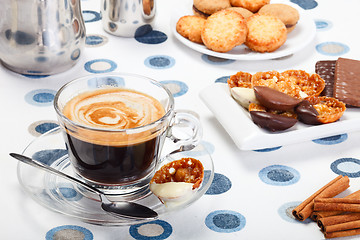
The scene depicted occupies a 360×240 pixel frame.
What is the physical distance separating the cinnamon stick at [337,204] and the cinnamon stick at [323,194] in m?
0.02

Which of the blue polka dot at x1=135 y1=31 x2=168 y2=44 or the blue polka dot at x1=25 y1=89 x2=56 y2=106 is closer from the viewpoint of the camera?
the blue polka dot at x1=25 y1=89 x2=56 y2=106

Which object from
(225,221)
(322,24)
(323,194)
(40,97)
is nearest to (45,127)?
(40,97)

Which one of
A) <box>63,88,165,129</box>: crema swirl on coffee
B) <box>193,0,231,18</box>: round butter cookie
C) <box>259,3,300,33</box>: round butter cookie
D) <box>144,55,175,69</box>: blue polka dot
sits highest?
<box>63,88,165,129</box>: crema swirl on coffee

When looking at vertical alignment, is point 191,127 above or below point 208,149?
above

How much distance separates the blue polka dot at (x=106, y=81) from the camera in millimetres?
1069

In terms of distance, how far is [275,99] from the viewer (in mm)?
1126

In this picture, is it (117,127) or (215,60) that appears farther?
(215,60)

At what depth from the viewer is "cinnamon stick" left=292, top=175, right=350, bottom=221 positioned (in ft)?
3.14

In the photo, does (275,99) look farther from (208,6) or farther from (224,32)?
(208,6)

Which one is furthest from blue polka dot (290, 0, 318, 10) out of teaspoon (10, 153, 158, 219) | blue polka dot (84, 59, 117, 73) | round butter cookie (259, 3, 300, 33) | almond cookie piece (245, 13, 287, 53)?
teaspoon (10, 153, 158, 219)

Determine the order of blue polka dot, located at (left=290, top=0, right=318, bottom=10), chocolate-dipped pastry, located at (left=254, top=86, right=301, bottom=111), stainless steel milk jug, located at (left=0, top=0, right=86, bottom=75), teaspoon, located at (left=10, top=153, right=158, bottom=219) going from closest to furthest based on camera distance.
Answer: teaspoon, located at (left=10, top=153, right=158, bottom=219) < chocolate-dipped pastry, located at (left=254, top=86, right=301, bottom=111) < stainless steel milk jug, located at (left=0, top=0, right=86, bottom=75) < blue polka dot, located at (left=290, top=0, right=318, bottom=10)

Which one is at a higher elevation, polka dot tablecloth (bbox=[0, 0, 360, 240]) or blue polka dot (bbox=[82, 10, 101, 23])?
polka dot tablecloth (bbox=[0, 0, 360, 240])

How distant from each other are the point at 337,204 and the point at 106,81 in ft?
1.57

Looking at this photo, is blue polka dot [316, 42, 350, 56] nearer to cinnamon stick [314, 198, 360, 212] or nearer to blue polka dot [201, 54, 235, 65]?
blue polka dot [201, 54, 235, 65]
